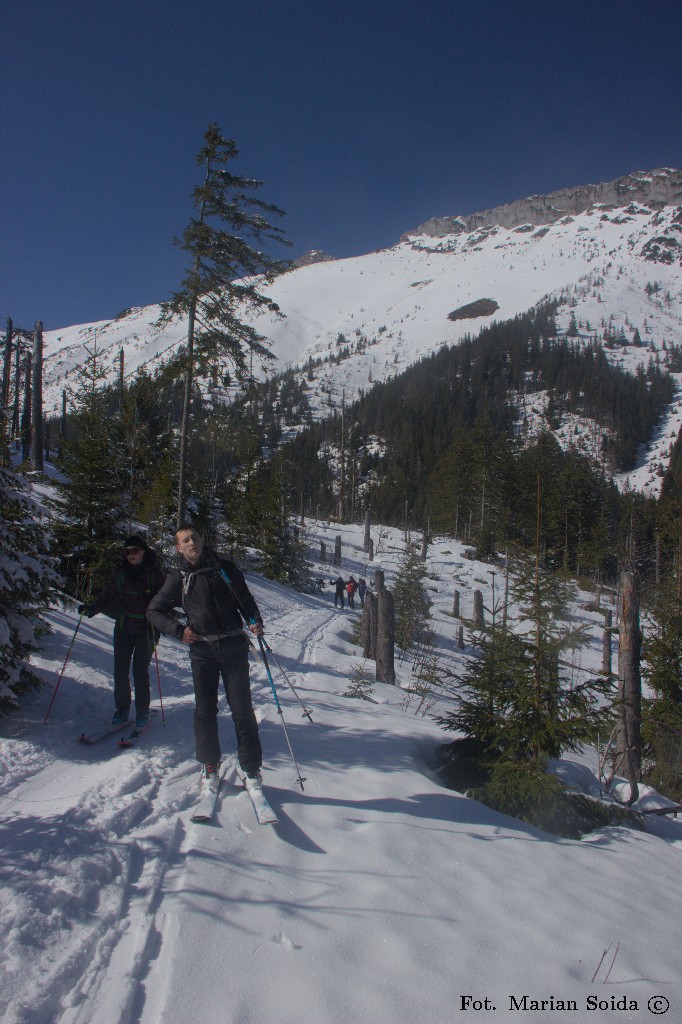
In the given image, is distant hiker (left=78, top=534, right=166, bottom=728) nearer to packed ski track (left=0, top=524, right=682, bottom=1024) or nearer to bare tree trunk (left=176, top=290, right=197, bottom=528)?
packed ski track (left=0, top=524, right=682, bottom=1024)

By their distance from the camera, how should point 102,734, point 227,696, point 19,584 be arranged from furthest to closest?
1. point 102,734
2. point 19,584
3. point 227,696

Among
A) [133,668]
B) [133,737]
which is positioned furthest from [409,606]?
[133,737]

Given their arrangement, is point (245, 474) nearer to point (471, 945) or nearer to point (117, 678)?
point (117, 678)

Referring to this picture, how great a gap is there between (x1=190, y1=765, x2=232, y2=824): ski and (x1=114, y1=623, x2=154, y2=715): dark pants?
1.54m

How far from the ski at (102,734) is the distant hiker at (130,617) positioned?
0.15 feet

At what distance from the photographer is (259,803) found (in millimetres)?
3500

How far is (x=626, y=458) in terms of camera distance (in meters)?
104

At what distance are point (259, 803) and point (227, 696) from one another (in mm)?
738

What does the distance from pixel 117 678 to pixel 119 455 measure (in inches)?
335

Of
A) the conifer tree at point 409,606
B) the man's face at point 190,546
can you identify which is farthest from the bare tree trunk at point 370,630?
the man's face at point 190,546

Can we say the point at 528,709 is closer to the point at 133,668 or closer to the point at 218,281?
the point at 133,668

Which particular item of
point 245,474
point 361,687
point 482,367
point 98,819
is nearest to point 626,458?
point 482,367

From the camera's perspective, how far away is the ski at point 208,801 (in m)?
3.36

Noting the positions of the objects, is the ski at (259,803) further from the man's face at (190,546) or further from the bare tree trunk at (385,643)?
the bare tree trunk at (385,643)
